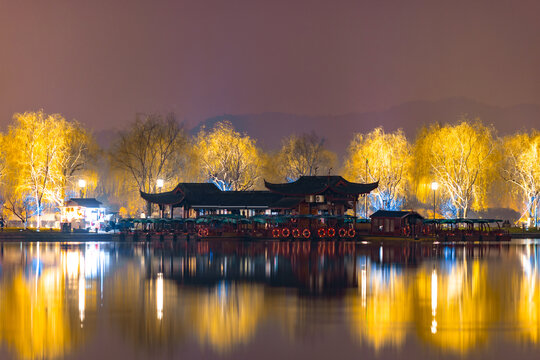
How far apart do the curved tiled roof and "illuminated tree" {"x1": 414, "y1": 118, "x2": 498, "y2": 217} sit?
12.3 meters

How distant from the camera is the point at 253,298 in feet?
90.6

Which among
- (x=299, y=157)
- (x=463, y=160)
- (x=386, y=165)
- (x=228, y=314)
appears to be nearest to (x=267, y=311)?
(x=228, y=314)

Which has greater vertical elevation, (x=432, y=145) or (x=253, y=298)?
(x=432, y=145)

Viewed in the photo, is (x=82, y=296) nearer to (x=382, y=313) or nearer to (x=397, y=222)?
(x=382, y=313)

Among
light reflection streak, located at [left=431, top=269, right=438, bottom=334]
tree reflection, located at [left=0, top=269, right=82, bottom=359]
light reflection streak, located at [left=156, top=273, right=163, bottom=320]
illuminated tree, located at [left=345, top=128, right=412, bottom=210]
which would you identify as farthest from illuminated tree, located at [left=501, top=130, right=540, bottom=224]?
tree reflection, located at [left=0, top=269, right=82, bottom=359]

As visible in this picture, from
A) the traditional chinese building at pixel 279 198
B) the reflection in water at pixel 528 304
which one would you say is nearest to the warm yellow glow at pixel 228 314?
the reflection in water at pixel 528 304

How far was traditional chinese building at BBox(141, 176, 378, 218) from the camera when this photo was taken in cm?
9075

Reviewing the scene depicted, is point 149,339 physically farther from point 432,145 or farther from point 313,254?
point 432,145

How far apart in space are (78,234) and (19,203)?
21.0 metres

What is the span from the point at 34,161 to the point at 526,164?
64474mm

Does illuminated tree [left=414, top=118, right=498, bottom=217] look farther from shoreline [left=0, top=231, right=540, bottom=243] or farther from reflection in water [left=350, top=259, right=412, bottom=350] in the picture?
reflection in water [left=350, top=259, right=412, bottom=350]

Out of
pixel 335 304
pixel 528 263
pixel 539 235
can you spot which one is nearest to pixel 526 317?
pixel 335 304

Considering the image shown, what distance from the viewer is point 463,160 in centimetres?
9769

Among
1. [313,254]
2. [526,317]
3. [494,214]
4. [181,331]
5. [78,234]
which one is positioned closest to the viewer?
[181,331]
